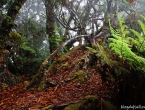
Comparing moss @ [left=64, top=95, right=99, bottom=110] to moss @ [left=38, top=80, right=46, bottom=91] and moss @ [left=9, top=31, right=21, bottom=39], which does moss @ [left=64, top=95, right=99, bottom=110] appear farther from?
moss @ [left=9, top=31, right=21, bottom=39]

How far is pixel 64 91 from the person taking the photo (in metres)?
3.47

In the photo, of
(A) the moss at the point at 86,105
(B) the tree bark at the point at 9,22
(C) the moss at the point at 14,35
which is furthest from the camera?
(C) the moss at the point at 14,35

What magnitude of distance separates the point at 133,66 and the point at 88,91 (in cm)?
117

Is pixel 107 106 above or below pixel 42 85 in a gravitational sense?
below

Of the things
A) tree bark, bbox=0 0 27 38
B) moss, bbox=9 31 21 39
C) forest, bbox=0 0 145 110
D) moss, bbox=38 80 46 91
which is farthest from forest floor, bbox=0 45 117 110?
tree bark, bbox=0 0 27 38

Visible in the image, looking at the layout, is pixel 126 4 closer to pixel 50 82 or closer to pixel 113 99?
pixel 50 82

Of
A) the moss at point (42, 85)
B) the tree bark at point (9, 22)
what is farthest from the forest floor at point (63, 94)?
the tree bark at point (9, 22)

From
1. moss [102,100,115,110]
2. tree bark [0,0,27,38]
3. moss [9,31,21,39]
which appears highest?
tree bark [0,0,27,38]

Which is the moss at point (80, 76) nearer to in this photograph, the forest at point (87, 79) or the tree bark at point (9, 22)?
the forest at point (87, 79)

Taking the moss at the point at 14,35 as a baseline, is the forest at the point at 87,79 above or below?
below

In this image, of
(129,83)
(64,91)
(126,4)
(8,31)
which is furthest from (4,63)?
(126,4)

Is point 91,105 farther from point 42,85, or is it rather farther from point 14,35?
point 14,35

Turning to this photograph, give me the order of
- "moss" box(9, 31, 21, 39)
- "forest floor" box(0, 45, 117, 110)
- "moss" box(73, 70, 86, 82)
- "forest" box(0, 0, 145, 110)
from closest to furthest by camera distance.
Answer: "forest" box(0, 0, 145, 110) → "forest floor" box(0, 45, 117, 110) → "moss" box(73, 70, 86, 82) → "moss" box(9, 31, 21, 39)

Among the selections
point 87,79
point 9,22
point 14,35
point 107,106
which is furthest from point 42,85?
point 9,22
